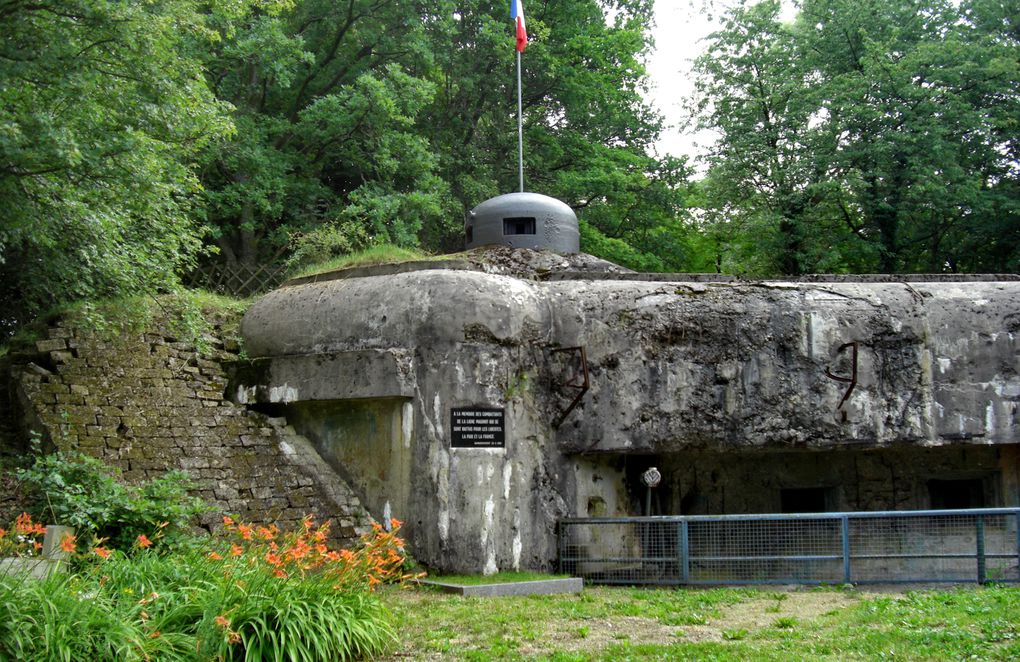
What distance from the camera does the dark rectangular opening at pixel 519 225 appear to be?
13867 mm

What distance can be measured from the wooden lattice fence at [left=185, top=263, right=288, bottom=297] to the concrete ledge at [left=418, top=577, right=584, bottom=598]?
31.1 ft

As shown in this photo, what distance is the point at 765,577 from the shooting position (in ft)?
34.8

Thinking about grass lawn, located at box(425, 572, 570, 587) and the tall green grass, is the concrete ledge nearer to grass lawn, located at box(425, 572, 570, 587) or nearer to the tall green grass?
grass lawn, located at box(425, 572, 570, 587)

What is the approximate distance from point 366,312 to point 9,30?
4464 millimetres

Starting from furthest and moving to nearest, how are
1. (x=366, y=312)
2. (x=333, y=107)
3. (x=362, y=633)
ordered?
(x=333, y=107)
(x=366, y=312)
(x=362, y=633)

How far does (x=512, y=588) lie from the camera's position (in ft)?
32.0

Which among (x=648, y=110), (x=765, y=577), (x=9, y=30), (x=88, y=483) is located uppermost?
(x=648, y=110)

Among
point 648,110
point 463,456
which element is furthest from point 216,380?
point 648,110

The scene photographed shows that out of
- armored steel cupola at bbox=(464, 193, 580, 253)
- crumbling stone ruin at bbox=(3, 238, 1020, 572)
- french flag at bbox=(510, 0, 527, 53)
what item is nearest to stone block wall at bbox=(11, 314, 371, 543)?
crumbling stone ruin at bbox=(3, 238, 1020, 572)

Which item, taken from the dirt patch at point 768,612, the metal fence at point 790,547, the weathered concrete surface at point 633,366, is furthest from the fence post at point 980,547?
the weathered concrete surface at point 633,366

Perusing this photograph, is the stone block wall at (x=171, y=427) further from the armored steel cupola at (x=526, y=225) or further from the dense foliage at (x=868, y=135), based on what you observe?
the dense foliage at (x=868, y=135)

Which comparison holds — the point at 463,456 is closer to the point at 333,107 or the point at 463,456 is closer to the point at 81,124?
the point at 81,124

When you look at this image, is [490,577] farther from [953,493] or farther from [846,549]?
[953,493]

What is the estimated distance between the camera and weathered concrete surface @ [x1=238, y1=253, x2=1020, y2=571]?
1099 cm
